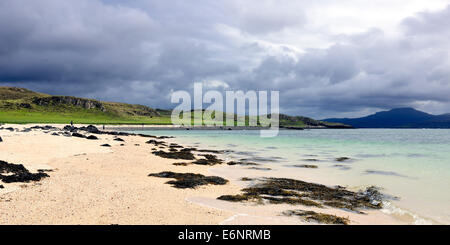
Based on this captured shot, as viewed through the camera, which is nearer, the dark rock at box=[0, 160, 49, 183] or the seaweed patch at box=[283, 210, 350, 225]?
the seaweed patch at box=[283, 210, 350, 225]

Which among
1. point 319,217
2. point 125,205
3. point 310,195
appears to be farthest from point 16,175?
point 310,195

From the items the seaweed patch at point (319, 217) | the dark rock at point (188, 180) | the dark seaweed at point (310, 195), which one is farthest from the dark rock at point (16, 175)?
the seaweed patch at point (319, 217)

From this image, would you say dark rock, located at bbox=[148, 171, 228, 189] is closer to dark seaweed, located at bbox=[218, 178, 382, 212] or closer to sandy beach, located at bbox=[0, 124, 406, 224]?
sandy beach, located at bbox=[0, 124, 406, 224]

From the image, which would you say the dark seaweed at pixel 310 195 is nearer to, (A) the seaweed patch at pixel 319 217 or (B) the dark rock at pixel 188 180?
(A) the seaweed patch at pixel 319 217

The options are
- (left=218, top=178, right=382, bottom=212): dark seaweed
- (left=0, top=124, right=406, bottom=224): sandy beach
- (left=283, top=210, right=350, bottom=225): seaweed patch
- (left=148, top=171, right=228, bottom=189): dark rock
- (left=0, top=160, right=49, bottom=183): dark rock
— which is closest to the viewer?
(left=0, top=124, right=406, bottom=224): sandy beach

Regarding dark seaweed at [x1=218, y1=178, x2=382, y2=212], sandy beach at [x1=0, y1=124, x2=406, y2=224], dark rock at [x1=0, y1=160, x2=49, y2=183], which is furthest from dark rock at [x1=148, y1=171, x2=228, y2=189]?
dark rock at [x1=0, y1=160, x2=49, y2=183]

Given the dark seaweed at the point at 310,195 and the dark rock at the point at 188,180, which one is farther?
the dark rock at the point at 188,180

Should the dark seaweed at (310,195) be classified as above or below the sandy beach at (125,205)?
below

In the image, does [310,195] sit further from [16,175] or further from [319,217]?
[16,175]

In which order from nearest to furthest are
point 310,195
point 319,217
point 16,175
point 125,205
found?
point 319,217
point 125,205
point 16,175
point 310,195
